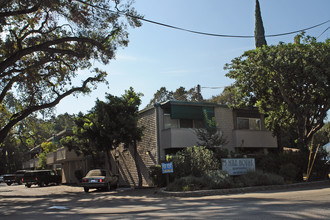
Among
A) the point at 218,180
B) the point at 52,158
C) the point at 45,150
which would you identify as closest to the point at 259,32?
the point at 218,180

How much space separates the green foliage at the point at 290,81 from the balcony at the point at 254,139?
2346 mm

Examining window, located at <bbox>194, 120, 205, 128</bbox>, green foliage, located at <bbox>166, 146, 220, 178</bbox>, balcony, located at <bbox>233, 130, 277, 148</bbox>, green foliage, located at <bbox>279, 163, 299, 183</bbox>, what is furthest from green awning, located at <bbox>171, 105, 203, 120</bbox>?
green foliage, located at <bbox>279, 163, 299, 183</bbox>

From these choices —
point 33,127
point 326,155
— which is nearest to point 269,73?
point 326,155

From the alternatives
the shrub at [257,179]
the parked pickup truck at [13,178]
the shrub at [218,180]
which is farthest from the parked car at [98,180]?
the parked pickup truck at [13,178]

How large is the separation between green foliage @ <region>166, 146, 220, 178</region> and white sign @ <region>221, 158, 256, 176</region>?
30.8 inches

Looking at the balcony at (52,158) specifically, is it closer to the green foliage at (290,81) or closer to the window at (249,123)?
the window at (249,123)

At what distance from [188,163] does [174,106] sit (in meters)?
5.37

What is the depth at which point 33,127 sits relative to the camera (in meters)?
27.4

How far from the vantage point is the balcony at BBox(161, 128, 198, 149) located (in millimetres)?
20953

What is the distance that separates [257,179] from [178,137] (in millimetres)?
6635

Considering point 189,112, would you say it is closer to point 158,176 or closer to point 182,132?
point 182,132

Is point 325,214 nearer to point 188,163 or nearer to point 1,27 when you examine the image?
point 188,163

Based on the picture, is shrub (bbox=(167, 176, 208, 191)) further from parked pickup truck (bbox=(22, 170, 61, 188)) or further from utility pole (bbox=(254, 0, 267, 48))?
parked pickup truck (bbox=(22, 170, 61, 188))

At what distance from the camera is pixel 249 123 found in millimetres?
26422
